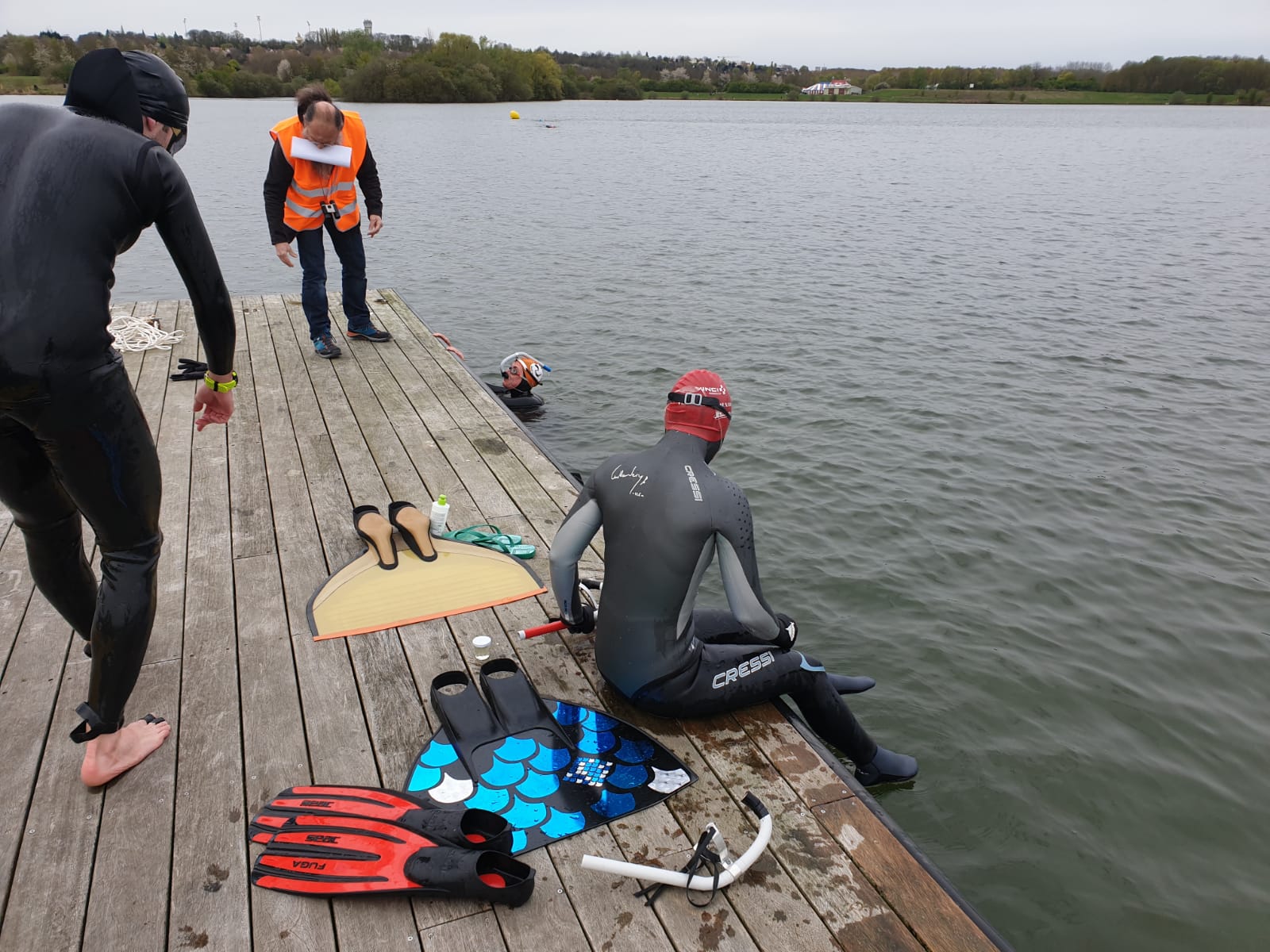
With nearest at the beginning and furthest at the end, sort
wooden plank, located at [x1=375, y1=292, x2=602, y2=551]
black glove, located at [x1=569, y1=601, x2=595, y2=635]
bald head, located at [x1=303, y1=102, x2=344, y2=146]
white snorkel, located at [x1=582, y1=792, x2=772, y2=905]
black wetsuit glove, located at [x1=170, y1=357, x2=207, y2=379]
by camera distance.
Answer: white snorkel, located at [x1=582, y1=792, x2=772, y2=905] → black glove, located at [x1=569, y1=601, x2=595, y2=635] → wooden plank, located at [x1=375, y1=292, x2=602, y2=551] → bald head, located at [x1=303, y1=102, x2=344, y2=146] → black wetsuit glove, located at [x1=170, y1=357, x2=207, y2=379]

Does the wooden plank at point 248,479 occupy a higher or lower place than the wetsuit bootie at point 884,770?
higher

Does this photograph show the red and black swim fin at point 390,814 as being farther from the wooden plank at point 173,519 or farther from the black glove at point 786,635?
the black glove at point 786,635

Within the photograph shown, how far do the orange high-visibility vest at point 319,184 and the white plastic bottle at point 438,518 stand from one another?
3.68 meters

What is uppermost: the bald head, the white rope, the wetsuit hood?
the wetsuit hood

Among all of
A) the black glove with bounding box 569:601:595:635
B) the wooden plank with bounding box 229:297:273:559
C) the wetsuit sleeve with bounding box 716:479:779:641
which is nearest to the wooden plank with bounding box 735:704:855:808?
the wetsuit sleeve with bounding box 716:479:779:641

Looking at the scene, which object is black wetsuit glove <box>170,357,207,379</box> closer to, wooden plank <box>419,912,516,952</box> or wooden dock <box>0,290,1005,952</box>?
wooden dock <box>0,290,1005,952</box>

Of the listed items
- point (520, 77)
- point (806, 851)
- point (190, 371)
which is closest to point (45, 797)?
point (806, 851)

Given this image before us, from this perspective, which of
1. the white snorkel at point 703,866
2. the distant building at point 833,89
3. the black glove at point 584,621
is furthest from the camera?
the distant building at point 833,89

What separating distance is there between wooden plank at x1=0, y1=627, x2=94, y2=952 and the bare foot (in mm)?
80

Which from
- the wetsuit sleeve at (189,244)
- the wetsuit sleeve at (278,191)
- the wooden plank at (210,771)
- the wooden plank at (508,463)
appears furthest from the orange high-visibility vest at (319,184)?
the wetsuit sleeve at (189,244)

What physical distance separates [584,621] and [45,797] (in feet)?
6.66

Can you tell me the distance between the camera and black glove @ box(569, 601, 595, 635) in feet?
11.7

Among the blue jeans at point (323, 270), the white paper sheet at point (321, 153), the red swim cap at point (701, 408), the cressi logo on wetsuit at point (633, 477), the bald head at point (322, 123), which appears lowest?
the blue jeans at point (323, 270)

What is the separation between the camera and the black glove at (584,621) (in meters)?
3.58
